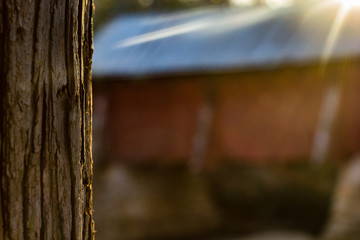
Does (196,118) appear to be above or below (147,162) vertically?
above

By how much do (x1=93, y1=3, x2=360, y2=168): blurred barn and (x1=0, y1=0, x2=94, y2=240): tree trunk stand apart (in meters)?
6.39

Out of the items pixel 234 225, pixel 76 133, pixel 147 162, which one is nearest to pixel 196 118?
pixel 147 162

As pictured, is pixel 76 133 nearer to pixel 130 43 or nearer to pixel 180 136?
pixel 180 136

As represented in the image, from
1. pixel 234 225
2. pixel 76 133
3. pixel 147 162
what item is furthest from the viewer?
pixel 234 225

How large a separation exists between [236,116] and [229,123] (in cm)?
19

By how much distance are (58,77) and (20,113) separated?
0.46 feet

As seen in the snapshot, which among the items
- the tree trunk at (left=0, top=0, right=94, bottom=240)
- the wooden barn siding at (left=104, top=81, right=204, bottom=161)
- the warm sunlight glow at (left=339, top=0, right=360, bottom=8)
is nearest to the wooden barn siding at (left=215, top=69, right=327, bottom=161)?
the wooden barn siding at (left=104, top=81, right=204, bottom=161)

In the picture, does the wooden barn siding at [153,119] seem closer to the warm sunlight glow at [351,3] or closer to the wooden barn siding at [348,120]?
the wooden barn siding at [348,120]

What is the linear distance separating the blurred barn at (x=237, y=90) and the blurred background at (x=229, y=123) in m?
0.02

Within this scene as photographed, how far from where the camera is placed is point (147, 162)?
33.5 ft

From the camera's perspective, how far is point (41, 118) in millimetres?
1323

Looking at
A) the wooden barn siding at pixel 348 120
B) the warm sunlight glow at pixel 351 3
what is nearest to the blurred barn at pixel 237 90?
the wooden barn siding at pixel 348 120

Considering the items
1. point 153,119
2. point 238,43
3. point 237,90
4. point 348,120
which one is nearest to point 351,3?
point 238,43

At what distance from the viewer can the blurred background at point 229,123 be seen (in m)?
8.47
